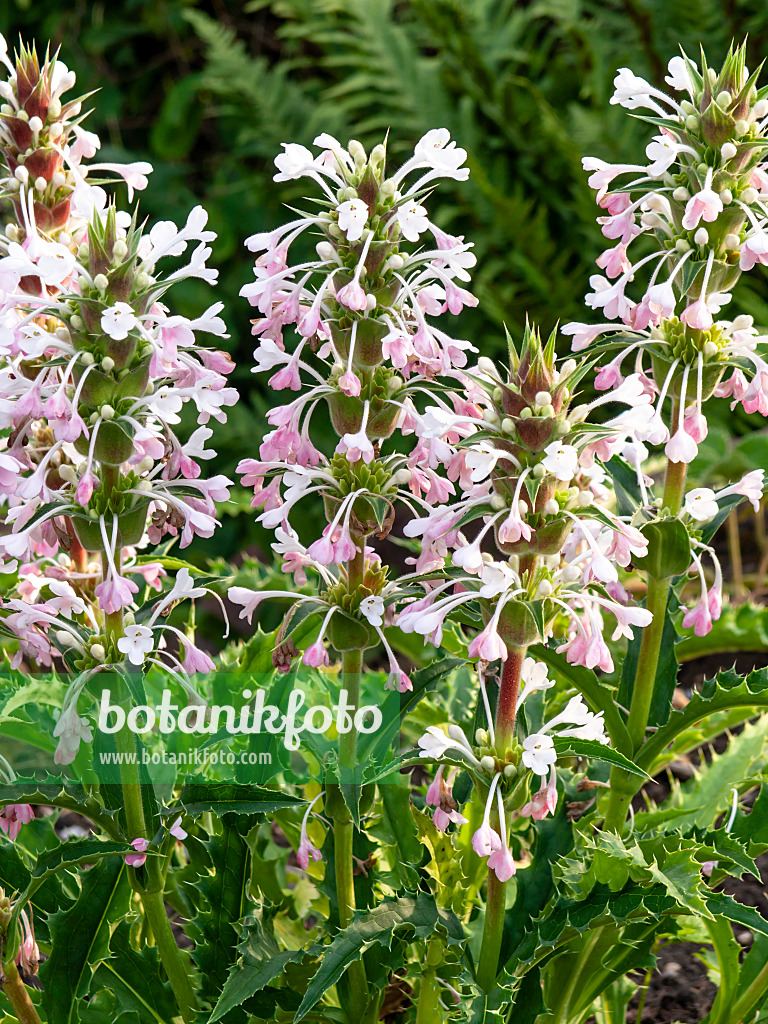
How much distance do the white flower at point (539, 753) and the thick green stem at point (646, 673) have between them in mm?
354

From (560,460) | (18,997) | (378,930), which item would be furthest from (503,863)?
(18,997)

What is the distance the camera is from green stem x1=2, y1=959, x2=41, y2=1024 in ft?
4.39

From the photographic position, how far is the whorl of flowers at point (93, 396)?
114 cm

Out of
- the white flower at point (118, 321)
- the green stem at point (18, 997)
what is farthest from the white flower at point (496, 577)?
the green stem at point (18, 997)

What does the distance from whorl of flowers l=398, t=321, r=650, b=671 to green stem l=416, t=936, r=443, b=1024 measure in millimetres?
490

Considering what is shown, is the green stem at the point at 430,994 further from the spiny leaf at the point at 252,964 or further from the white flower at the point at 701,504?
the white flower at the point at 701,504

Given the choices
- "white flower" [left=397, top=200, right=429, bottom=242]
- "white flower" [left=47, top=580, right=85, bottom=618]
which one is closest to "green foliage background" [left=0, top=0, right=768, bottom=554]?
"white flower" [left=397, top=200, right=429, bottom=242]

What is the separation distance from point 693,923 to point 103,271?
1268 mm

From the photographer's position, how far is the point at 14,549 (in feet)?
3.76

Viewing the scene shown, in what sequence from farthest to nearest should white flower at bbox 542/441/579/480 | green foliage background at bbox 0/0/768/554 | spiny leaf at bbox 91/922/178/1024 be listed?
green foliage background at bbox 0/0/768/554 → spiny leaf at bbox 91/922/178/1024 → white flower at bbox 542/441/579/480

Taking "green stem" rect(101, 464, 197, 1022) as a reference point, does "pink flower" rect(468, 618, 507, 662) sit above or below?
above

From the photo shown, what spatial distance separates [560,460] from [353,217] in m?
0.33

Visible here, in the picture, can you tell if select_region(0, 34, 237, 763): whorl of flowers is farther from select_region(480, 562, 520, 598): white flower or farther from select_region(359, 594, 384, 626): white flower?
select_region(480, 562, 520, 598): white flower

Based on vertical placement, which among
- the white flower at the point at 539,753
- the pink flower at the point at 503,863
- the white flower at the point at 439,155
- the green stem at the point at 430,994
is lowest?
the green stem at the point at 430,994
